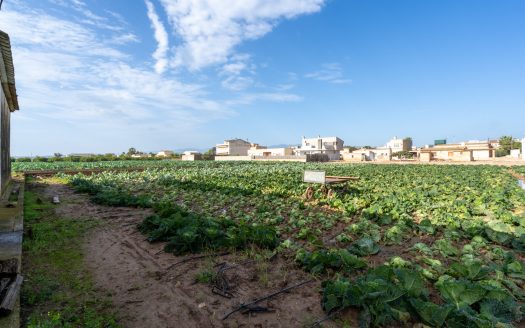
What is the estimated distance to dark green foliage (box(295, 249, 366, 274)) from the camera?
4199mm

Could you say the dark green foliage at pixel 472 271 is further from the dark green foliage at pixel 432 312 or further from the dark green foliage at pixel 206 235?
the dark green foliage at pixel 206 235

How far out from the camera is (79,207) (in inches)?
372

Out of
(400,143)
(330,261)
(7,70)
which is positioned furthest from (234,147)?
(330,261)

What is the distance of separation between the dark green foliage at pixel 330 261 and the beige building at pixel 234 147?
7750 cm

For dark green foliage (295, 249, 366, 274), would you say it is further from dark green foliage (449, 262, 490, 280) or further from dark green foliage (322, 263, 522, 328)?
dark green foliage (449, 262, 490, 280)

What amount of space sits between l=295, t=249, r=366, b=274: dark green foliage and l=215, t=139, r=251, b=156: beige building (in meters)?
77.5

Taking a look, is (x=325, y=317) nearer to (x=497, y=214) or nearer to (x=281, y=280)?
(x=281, y=280)

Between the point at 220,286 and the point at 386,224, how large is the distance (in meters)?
4.85

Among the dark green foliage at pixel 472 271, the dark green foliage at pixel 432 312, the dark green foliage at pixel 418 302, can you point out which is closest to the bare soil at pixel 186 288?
the dark green foliage at pixel 418 302

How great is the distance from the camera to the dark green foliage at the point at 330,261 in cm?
420

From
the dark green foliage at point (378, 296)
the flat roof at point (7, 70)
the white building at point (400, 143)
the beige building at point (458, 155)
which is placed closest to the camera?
the dark green foliage at point (378, 296)

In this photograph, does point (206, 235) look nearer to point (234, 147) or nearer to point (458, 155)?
point (458, 155)

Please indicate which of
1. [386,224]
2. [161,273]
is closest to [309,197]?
[386,224]

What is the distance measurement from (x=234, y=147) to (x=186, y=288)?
3195 inches
